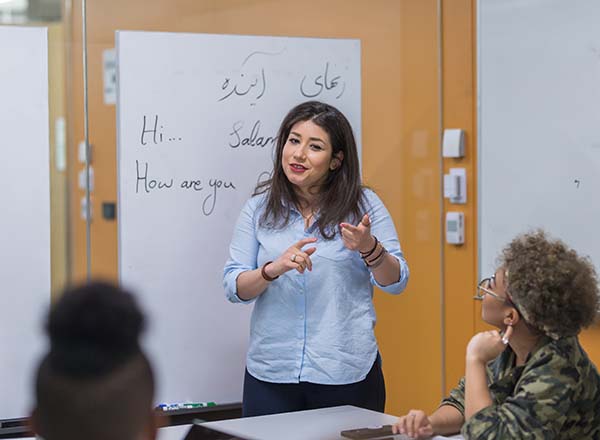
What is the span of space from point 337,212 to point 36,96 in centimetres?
112

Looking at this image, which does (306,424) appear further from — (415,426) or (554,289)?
(554,289)

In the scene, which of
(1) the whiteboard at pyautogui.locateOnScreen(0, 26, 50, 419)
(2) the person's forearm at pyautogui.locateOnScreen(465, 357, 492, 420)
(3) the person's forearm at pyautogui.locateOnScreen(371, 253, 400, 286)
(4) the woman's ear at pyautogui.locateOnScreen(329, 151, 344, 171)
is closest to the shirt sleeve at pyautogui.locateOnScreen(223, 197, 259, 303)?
(4) the woman's ear at pyautogui.locateOnScreen(329, 151, 344, 171)

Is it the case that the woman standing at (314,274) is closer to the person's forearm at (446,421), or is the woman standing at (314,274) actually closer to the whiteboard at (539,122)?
the person's forearm at (446,421)

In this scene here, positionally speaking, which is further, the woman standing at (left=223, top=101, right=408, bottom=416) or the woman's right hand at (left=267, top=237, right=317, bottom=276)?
the woman standing at (left=223, top=101, right=408, bottom=416)

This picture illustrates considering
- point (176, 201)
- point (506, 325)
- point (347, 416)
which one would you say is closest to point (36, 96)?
point (176, 201)

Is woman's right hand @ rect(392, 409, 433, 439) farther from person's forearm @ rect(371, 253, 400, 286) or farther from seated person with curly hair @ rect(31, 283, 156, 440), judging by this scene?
seated person with curly hair @ rect(31, 283, 156, 440)

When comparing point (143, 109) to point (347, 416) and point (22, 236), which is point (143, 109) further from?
point (347, 416)

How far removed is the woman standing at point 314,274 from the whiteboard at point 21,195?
0.76 meters

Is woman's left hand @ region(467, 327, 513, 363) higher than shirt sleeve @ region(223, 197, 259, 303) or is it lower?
lower

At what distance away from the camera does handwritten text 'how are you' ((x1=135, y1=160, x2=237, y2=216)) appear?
123 inches

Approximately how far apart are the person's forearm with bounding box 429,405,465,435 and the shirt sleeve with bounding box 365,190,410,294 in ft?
2.02

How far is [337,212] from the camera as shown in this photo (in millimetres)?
2734

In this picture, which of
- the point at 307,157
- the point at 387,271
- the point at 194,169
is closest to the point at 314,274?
the point at 387,271

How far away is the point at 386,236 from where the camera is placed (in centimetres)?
276
